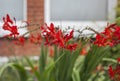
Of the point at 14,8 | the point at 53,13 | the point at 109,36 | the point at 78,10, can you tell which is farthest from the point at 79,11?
the point at 109,36

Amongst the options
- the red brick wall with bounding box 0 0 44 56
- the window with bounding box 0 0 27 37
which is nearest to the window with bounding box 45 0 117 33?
the red brick wall with bounding box 0 0 44 56

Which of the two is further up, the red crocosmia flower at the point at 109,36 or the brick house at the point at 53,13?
the red crocosmia flower at the point at 109,36

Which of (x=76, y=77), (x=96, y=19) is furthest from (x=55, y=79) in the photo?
(x=96, y=19)

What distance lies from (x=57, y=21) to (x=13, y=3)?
833mm

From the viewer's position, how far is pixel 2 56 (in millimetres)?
8625

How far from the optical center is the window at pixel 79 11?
29.7ft

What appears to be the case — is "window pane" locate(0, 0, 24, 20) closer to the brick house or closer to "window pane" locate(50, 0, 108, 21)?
the brick house

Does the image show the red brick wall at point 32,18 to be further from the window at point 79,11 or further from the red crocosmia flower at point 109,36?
the red crocosmia flower at point 109,36

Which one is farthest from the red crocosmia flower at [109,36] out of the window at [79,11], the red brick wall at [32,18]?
the window at [79,11]

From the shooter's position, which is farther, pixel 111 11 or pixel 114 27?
pixel 111 11

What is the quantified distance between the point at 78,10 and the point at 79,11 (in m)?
0.03

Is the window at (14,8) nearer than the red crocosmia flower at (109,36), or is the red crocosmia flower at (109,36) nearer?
the red crocosmia flower at (109,36)

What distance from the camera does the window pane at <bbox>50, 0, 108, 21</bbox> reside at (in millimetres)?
9062

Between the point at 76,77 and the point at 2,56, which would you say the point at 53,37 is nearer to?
the point at 76,77
